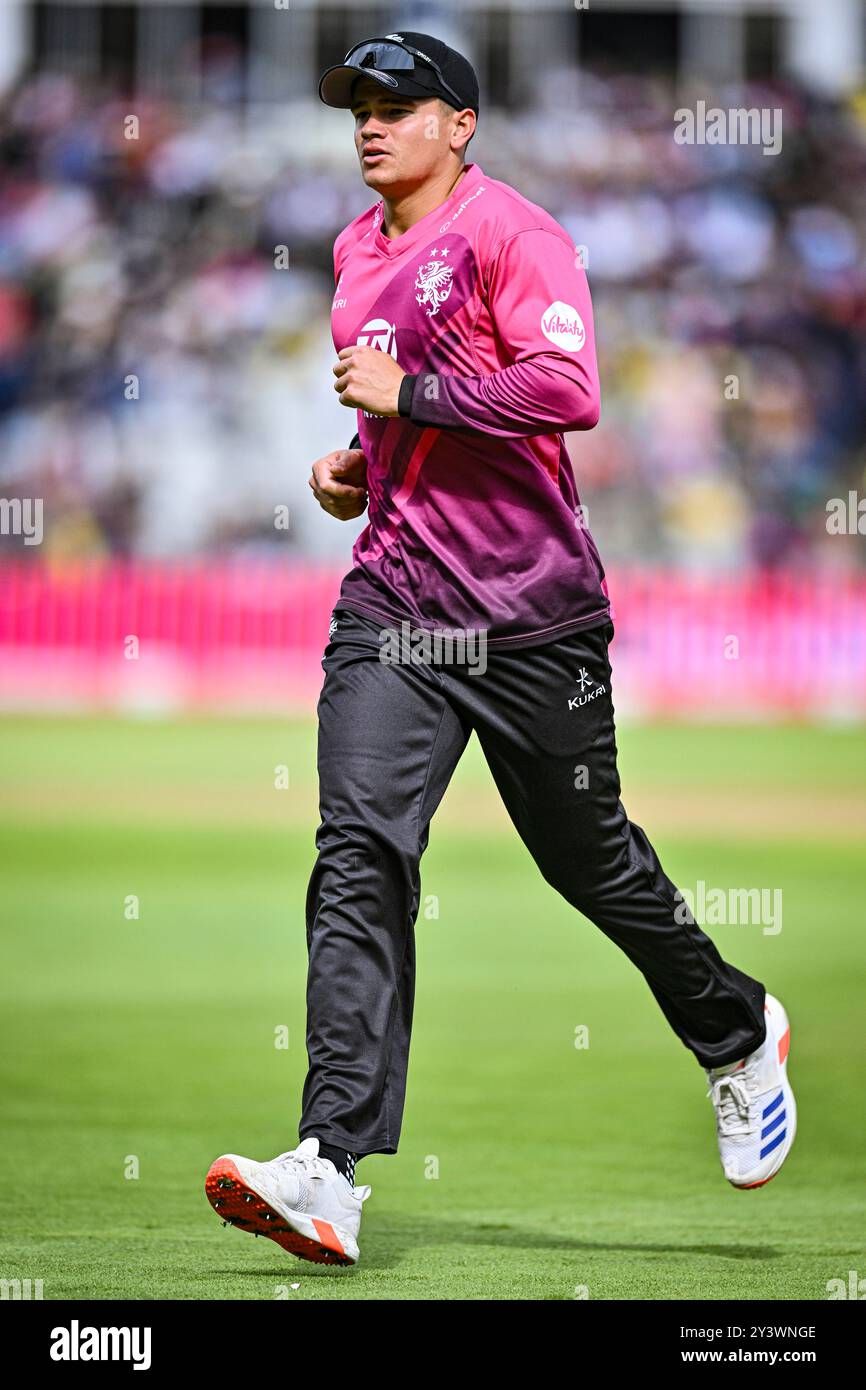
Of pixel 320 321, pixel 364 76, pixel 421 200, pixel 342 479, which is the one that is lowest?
pixel 342 479

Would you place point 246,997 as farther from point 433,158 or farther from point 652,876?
point 433,158

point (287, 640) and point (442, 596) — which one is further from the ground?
point (287, 640)

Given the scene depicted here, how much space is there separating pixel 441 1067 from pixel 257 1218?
127 inches

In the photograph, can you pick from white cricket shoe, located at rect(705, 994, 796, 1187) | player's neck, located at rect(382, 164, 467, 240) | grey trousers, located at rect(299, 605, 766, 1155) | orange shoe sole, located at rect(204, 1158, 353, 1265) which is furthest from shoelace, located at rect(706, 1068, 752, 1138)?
player's neck, located at rect(382, 164, 467, 240)

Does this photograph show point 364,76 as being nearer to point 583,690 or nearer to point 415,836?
point 583,690

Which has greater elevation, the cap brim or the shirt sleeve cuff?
the cap brim

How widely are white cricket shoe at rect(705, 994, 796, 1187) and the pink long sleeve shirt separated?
127cm

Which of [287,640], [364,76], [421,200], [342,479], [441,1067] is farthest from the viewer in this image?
[287,640]

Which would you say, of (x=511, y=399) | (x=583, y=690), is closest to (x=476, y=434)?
(x=511, y=399)

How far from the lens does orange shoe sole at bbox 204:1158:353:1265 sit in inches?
176

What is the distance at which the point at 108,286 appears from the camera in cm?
2647

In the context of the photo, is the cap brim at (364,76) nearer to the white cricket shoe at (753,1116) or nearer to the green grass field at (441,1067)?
the white cricket shoe at (753,1116)

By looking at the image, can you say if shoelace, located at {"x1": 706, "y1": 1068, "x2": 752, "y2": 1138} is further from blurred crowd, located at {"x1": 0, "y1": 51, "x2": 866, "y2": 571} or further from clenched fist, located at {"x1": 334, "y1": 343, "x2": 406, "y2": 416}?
blurred crowd, located at {"x1": 0, "y1": 51, "x2": 866, "y2": 571}

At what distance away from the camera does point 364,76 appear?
5.24 meters
